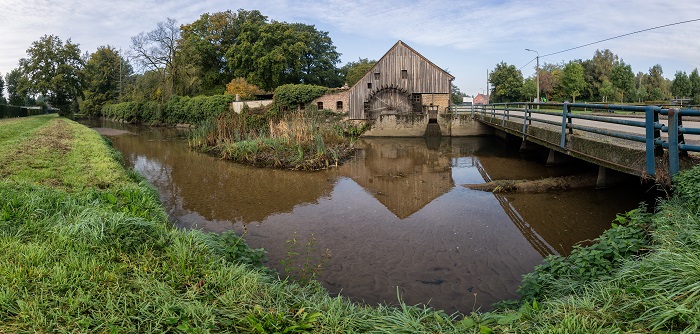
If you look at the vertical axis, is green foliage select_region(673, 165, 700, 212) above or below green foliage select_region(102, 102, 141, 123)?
below

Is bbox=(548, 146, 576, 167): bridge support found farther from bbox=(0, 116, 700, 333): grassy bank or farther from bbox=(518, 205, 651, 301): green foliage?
bbox=(518, 205, 651, 301): green foliage

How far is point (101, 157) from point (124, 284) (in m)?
8.89

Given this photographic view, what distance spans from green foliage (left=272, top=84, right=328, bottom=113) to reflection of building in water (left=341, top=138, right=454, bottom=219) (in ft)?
30.7

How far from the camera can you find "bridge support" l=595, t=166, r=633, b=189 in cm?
814

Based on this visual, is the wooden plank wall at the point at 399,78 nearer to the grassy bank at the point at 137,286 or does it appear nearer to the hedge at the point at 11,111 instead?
the grassy bank at the point at 137,286

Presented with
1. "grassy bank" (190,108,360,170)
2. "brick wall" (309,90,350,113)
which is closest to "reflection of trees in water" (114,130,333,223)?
"grassy bank" (190,108,360,170)

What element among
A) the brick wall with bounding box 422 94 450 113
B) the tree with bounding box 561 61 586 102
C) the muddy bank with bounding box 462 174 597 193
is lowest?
the muddy bank with bounding box 462 174 597 193

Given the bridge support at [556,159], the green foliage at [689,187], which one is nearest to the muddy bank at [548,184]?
the bridge support at [556,159]

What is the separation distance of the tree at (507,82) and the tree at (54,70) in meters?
50.4

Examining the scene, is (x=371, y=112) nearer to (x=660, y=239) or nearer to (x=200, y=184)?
(x=200, y=184)

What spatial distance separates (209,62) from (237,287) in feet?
153

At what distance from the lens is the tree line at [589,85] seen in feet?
151

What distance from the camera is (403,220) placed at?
7.68m

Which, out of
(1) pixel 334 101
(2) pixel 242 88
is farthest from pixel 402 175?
(2) pixel 242 88
